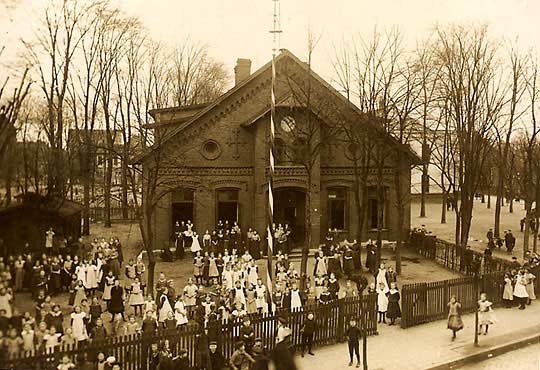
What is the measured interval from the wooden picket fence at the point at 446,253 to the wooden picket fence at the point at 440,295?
1.88m

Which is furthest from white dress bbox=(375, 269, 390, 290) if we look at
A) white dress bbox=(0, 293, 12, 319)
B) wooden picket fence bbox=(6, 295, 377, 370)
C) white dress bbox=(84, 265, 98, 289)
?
white dress bbox=(0, 293, 12, 319)

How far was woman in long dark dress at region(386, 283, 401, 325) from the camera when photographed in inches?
685

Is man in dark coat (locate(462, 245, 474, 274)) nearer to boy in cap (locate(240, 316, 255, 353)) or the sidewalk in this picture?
the sidewalk

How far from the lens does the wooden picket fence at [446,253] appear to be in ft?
73.3

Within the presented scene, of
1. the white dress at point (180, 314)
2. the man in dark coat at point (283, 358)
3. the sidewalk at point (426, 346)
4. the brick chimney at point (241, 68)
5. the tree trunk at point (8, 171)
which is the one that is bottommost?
the sidewalk at point (426, 346)

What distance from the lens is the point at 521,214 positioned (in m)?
49.3

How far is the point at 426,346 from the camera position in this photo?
15719 mm

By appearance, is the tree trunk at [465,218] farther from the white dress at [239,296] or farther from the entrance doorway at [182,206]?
the entrance doorway at [182,206]

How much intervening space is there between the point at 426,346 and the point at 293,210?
42.8ft

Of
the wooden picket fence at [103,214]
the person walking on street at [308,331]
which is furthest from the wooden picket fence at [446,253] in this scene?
the wooden picket fence at [103,214]

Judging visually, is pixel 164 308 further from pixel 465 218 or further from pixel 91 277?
pixel 465 218

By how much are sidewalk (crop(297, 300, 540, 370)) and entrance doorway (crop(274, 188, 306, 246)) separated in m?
10.7

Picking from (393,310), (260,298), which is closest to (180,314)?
(260,298)

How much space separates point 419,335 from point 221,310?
20.4ft
